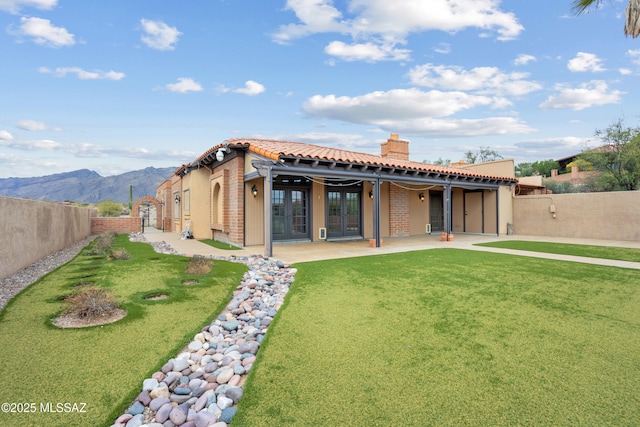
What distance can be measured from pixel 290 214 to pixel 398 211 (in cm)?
555

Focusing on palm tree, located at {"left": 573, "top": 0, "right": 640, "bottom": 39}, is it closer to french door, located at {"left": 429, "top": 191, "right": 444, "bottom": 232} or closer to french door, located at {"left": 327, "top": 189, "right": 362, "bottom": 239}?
french door, located at {"left": 327, "top": 189, "right": 362, "bottom": 239}

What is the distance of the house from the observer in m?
9.86

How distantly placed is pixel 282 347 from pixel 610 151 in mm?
26412

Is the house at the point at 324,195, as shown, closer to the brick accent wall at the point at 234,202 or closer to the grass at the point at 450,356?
the brick accent wall at the point at 234,202

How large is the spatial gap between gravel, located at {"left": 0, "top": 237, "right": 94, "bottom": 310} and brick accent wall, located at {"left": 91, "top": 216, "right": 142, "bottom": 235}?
29.2 ft

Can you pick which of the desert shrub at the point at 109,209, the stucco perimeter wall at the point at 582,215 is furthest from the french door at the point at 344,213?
the desert shrub at the point at 109,209

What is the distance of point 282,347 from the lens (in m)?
3.31

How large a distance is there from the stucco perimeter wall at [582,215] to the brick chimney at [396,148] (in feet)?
20.2

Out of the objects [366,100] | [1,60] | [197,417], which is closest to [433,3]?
[366,100]

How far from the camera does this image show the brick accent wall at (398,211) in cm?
1456

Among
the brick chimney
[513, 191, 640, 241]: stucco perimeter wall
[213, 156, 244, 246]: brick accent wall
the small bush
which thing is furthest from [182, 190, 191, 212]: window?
[513, 191, 640, 241]: stucco perimeter wall

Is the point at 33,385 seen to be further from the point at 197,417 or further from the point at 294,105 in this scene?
the point at 294,105

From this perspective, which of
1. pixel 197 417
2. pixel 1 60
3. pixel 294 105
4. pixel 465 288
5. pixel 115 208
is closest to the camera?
pixel 197 417

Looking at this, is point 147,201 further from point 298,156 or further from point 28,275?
point 298,156
